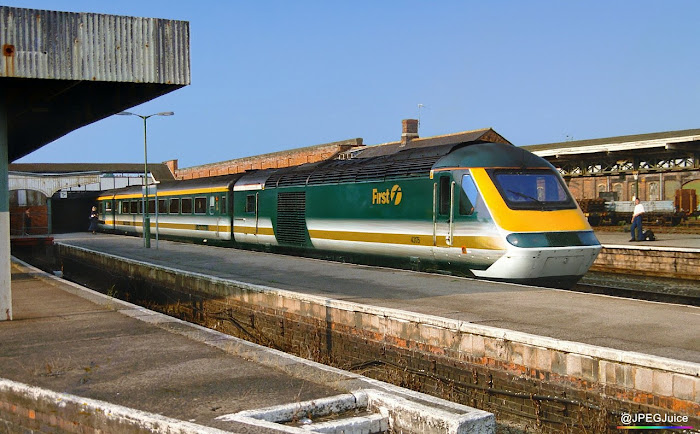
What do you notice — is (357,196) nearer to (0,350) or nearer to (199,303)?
(199,303)

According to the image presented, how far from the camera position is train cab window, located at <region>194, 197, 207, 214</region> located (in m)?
25.9

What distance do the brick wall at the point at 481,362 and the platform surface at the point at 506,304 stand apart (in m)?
0.48

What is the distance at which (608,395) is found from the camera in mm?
6383

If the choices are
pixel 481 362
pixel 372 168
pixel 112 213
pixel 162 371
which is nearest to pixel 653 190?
pixel 112 213

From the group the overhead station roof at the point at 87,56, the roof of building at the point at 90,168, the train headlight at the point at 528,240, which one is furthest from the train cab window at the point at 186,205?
the roof of building at the point at 90,168

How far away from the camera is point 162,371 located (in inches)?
260

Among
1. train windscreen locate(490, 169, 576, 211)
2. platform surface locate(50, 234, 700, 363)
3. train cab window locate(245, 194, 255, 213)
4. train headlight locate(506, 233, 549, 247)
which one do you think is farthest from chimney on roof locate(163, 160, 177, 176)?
train headlight locate(506, 233, 549, 247)

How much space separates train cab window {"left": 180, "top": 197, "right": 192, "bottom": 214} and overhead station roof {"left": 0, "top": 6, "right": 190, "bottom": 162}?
17412 millimetres

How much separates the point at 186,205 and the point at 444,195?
1703 cm

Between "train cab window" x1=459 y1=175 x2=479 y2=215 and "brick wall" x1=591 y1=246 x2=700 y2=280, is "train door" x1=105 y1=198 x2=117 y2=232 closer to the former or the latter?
"brick wall" x1=591 y1=246 x2=700 y2=280

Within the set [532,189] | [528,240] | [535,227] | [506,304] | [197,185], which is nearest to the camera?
[506,304]

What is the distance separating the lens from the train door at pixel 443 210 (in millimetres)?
13242

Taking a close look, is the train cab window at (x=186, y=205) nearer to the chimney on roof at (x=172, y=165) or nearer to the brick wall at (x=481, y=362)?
the brick wall at (x=481, y=362)

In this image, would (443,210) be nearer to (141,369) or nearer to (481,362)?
(481,362)
